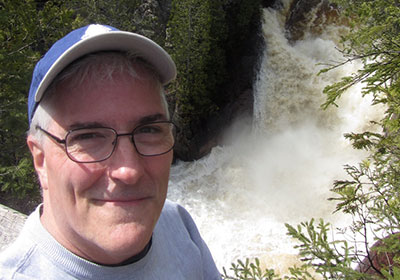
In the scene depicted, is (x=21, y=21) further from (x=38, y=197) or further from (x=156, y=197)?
(x=156, y=197)

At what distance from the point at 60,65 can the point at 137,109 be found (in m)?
0.30

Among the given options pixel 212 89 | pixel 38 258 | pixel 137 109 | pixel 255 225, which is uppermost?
pixel 137 109

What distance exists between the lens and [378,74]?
287 cm

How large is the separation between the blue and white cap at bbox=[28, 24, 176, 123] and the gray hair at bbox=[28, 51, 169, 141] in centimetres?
2

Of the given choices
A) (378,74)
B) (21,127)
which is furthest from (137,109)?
(21,127)

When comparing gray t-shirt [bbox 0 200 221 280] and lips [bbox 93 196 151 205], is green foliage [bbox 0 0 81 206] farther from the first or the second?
lips [bbox 93 196 151 205]

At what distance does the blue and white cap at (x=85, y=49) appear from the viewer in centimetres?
105

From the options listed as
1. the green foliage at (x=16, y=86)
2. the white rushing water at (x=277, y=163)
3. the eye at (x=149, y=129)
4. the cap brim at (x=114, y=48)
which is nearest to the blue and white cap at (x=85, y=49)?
the cap brim at (x=114, y=48)

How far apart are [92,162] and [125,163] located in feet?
0.36

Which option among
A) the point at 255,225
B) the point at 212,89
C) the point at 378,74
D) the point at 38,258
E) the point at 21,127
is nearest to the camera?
the point at 38,258

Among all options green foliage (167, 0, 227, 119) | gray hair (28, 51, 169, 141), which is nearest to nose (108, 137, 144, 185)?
gray hair (28, 51, 169, 141)

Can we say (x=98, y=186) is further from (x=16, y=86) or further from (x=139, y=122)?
(x=16, y=86)

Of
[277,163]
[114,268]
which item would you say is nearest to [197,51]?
[277,163]

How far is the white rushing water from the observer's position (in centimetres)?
876
